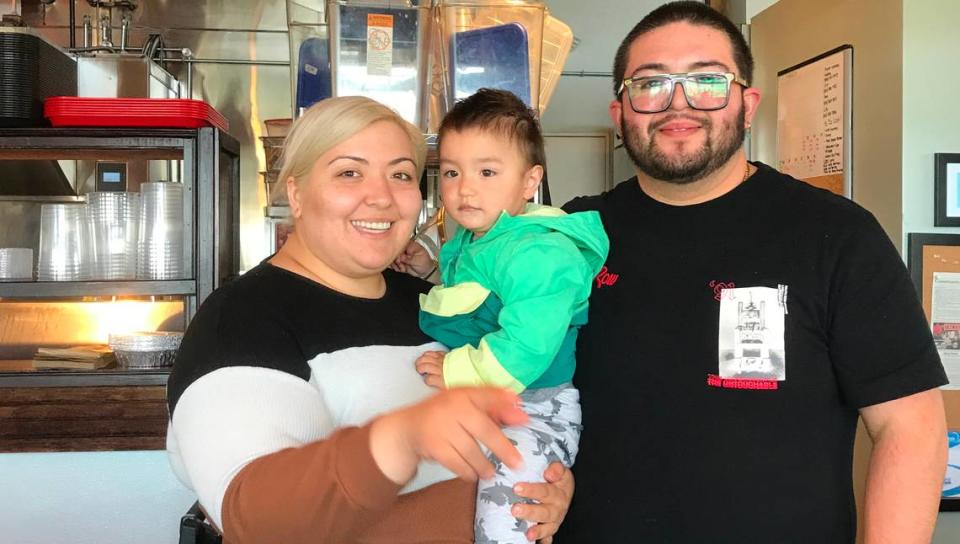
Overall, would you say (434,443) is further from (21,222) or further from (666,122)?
(21,222)

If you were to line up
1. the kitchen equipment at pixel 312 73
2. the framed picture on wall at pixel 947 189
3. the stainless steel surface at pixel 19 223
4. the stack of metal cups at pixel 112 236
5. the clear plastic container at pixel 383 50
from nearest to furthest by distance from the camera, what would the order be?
the clear plastic container at pixel 383 50 < the kitchen equipment at pixel 312 73 < the stack of metal cups at pixel 112 236 < the framed picture on wall at pixel 947 189 < the stainless steel surface at pixel 19 223

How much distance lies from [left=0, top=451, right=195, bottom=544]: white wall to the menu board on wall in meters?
2.85

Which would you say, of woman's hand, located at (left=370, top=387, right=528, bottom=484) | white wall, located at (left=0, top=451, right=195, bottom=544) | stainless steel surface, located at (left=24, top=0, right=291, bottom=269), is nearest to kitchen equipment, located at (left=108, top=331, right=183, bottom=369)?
white wall, located at (left=0, top=451, right=195, bottom=544)

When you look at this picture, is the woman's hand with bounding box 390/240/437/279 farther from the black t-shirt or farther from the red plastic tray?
the red plastic tray

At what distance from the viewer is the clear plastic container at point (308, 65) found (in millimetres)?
2481

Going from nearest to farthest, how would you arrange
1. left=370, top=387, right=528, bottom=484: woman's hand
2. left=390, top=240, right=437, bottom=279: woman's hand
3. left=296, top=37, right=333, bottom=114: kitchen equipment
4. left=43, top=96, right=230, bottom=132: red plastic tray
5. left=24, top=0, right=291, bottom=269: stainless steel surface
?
1. left=370, top=387, right=528, bottom=484: woman's hand
2. left=390, top=240, right=437, bottom=279: woman's hand
3. left=296, top=37, right=333, bottom=114: kitchen equipment
4. left=43, top=96, right=230, bottom=132: red plastic tray
5. left=24, top=0, right=291, bottom=269: stainless steel surface

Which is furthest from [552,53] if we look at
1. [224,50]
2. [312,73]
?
[224,50]

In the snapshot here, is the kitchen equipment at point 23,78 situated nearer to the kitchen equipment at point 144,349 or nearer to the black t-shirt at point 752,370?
the kitchen equipment at point 144,349

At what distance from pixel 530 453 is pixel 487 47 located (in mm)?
1204

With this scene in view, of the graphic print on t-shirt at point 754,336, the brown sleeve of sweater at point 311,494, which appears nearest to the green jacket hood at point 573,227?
the graphic print on t-shirt at point 754,336

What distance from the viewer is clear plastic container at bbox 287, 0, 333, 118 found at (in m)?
2.48

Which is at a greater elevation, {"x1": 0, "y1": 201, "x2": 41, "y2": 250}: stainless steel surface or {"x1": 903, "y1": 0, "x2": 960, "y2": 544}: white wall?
{"x1": 903, "y1": 0, "x2": 960, "y2": 544}: white wall

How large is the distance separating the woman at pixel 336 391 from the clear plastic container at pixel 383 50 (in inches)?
31.6

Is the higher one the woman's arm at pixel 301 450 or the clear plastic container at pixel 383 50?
the clear plastic container at pixel 383 50
